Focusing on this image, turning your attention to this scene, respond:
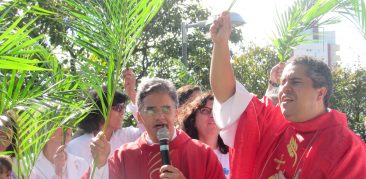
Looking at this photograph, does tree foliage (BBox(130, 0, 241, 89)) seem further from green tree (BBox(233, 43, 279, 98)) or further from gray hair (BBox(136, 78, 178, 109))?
gray hair (BBox(136, 78, 178, 109))

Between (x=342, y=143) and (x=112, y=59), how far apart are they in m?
1.41

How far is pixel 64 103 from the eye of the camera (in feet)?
11.8

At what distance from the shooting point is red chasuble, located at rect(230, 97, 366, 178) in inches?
139

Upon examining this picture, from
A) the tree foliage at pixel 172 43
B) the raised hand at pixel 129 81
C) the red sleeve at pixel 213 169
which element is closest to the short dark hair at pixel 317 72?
the red sleeve at pixel 213 169

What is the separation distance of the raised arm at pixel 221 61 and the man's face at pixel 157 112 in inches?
11.8

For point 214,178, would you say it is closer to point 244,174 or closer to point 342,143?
point 244,174

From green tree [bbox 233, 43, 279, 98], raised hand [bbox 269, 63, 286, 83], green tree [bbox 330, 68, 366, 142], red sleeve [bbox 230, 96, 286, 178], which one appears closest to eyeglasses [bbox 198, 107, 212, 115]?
raised hand [bbox 269, 63, 286, 83]

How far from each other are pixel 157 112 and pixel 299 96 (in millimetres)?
849

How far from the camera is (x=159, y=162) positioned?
380cm

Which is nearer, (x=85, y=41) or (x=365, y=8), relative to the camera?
(x=85, y=41)

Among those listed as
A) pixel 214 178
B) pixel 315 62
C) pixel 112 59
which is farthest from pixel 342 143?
pixel 112 59

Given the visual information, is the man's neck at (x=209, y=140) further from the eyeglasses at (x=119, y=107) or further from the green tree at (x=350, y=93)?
the green tree at (x=350, y=93)

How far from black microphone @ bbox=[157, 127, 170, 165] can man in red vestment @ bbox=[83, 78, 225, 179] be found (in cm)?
20

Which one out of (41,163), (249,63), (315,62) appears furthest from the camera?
(249,63)
